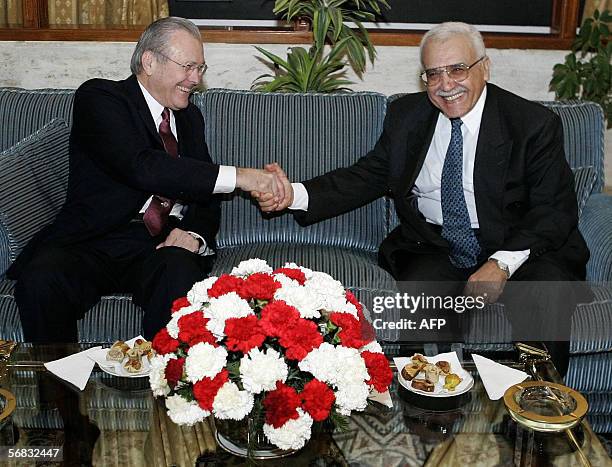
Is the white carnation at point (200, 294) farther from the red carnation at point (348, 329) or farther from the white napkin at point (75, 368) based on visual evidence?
the white napkin at point (75, 368)

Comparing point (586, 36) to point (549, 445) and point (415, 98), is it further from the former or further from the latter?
point (549, 445)

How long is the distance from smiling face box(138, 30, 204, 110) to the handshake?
31cm

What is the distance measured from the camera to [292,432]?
1610mm

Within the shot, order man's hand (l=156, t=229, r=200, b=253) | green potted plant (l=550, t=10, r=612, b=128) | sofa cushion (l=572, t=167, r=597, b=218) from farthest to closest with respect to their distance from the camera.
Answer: green potted plant (l=550, t=10, r=612, b=128), sofa cushion (l=572, t=167, r=597, b=218), man's hand (l=156, t=229, r=200, b=253)

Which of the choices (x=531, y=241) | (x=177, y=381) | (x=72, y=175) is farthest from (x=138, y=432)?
(x=531, y=241)

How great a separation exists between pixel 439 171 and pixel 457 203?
5.1 inches

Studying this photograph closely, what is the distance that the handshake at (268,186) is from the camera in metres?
2.78

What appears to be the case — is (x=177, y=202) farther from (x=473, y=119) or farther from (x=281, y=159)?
(x=473, y=119)

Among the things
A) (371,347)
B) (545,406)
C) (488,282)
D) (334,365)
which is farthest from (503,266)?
(334,365)

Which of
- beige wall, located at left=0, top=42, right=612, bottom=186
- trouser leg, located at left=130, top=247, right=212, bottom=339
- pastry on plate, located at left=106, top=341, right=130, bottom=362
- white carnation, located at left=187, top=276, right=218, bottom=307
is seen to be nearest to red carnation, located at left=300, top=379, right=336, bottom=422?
white carnation, located at left=187, top=276, right=218, bottom=307

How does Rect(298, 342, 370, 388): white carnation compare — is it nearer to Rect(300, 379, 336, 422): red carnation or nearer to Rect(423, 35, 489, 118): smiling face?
Rect(300, 379, 336, 422): red carnation

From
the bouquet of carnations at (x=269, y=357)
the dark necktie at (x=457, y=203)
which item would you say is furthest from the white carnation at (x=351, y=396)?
the dark necktie at (x=457, y=203)

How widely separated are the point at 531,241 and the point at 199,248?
105 centimetres

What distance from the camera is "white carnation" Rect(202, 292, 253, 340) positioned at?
166cm
